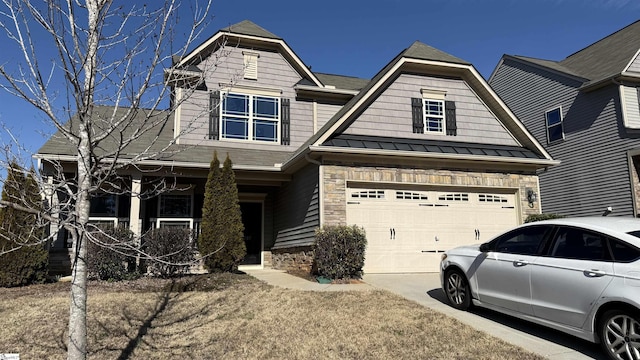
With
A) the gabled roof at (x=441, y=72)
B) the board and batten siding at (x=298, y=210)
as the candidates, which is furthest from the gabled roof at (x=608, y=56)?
the board and batten siding at (x=298, y=210)

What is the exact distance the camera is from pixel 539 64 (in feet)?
61.5

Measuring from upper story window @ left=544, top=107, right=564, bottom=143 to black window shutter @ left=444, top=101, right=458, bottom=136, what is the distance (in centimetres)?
675

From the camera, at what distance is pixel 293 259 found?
12266 millimetres

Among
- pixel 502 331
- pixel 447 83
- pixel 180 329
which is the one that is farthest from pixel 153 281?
pixel 447 83

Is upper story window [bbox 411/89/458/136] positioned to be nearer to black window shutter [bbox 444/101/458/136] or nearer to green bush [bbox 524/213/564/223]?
black window shutter [bbox 444/101/458/136]

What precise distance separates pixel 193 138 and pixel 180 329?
8.11 m

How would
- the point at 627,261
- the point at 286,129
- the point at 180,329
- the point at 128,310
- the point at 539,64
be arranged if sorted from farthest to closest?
the point at 539,64 → the point at 286,129 → the point at 128,310 → the point at 180,329 → the point at 627,261

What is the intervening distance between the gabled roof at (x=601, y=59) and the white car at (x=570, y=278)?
39.0 ft

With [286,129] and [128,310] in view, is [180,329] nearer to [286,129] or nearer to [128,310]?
[128,310]

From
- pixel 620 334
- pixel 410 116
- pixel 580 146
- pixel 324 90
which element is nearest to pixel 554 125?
pixel 580 146

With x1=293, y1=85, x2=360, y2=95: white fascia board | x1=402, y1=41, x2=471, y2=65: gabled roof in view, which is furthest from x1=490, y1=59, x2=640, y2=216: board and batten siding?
x1=293, y1=85, x2=360, y2=95: white fascia board

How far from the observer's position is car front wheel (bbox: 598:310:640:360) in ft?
14.6

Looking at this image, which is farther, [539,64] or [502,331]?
[539,64]

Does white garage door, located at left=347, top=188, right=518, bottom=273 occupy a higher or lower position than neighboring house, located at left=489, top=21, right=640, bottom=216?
lower
